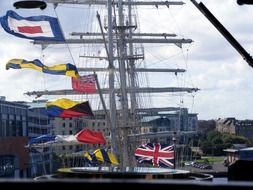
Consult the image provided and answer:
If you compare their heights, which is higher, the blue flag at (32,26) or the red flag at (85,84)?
the blue flag at (32,26)

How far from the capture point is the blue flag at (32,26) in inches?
1305

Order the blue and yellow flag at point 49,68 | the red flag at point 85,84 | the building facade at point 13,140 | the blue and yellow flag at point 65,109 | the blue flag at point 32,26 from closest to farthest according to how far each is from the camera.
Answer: the blue flag at point 32,26 < the blue and yellow flag at point 65,109 < the blue and yellow flag at point 49,68 < the red flag at point 85,84 < the building facade at point 13,140

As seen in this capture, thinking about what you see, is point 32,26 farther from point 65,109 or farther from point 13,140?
point 13,140

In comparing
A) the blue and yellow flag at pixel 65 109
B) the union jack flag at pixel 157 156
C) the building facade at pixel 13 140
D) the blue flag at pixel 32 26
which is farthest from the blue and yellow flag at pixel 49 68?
the building facade at pixel 13 140

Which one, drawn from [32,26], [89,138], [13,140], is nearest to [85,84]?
[89,138]

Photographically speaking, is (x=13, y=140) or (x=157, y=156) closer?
(x=157, y=156)

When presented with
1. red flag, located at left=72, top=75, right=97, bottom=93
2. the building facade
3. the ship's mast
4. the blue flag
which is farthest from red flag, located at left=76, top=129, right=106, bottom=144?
the building facade

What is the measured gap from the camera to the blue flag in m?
33.2

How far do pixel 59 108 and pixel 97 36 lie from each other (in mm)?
34699

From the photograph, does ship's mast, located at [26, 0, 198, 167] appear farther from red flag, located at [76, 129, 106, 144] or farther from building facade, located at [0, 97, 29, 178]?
building facade, located at [0, 97, 29, 178]

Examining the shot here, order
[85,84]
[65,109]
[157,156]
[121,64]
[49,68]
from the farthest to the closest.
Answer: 1. [121,64]
2. [85,84]
3. [49,68]
4. [157,156]
5. [65,109]

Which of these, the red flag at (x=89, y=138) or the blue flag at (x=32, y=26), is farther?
the red flag at (x=89, y=138)

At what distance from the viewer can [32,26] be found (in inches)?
1340

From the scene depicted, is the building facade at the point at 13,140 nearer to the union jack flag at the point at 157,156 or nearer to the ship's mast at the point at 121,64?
the ship's mast at the point at 121,64
